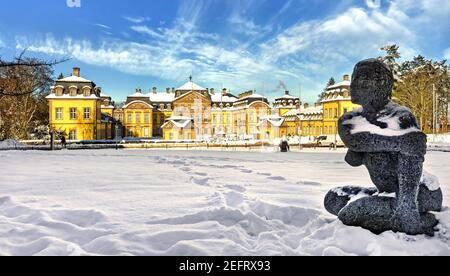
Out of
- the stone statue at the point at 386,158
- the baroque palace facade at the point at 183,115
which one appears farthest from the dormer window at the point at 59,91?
the stone statue at the point at 386,158

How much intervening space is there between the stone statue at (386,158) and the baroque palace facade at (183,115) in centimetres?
3352

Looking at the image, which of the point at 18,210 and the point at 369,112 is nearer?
the point at 369,112

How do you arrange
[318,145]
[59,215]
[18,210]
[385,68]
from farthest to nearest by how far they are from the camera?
1. [318,145]
2. [18,210]
3. [59,215]
4. [385,68]

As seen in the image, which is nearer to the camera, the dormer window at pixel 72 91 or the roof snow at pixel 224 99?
the dormer window at pixel 72 91

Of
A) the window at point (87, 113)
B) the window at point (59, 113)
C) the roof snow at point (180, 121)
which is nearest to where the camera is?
the window at point (59, 113)

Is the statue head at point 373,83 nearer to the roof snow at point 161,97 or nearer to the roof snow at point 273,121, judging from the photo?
the roof snow at point 273,121

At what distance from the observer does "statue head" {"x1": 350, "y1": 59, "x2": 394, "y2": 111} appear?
10.7 feet

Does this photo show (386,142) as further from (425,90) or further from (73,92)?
(73,92)

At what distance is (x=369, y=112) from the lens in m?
3.35

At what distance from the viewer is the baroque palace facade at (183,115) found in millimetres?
38375

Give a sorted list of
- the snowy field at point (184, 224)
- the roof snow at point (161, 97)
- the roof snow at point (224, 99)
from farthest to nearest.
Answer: the roof snow at point (161, 97) → the roof snow at point (224, 99) → the snowy field at point (184, 224)
